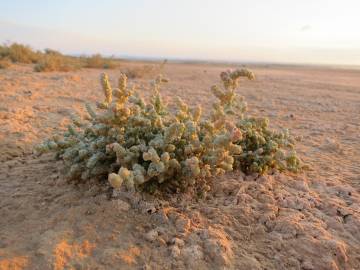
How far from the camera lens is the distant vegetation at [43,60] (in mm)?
9203

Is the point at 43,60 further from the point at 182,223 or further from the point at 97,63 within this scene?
the point at 182,223

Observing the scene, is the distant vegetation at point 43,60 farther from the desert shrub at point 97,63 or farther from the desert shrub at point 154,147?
the desert shrub at point 154,147

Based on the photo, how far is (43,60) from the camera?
10.1 metres

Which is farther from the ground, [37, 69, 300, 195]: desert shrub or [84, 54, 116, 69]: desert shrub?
[37, 69, 300, 195]: desert shrub

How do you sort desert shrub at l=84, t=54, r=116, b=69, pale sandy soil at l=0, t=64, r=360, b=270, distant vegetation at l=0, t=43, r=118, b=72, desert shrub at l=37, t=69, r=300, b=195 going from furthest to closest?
desert shrub at l=84, t=54, r=116, b=69
distant vegetation at l=0, t=43, r=118, b=72
desert shrub at l=37, t=69, r=300, b=195
pale sandy soil at l=0, t=64, r=360, b=270

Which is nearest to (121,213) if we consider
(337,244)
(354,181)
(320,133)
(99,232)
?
(99,232)

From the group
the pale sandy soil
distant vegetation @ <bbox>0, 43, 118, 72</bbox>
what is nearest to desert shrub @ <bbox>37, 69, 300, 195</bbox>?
the pale sandy soil

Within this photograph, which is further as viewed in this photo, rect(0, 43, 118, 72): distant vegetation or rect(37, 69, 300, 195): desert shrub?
rect(0, 43, 118, 72): distant vegetation

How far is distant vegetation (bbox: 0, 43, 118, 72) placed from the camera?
9.20m

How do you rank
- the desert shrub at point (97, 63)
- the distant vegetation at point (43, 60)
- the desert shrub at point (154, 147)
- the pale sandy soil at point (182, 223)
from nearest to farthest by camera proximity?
the pale sandy soil at point (182, 223)
the desert shrub at point (154, 147)
the distant vegetation at point (43, 60)
the desert shrub at point (97, 63)

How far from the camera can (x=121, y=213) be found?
2.11 m

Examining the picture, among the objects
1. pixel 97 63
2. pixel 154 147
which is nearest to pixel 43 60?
pixel 97 63

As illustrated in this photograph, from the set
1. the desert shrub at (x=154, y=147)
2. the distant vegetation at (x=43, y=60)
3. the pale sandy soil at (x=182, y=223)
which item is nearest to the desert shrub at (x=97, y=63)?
the distant vegetation at (x=43, y=60)

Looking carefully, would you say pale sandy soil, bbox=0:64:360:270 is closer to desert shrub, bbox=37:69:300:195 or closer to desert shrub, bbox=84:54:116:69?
desert shrub, bbox=37:69:300:195
